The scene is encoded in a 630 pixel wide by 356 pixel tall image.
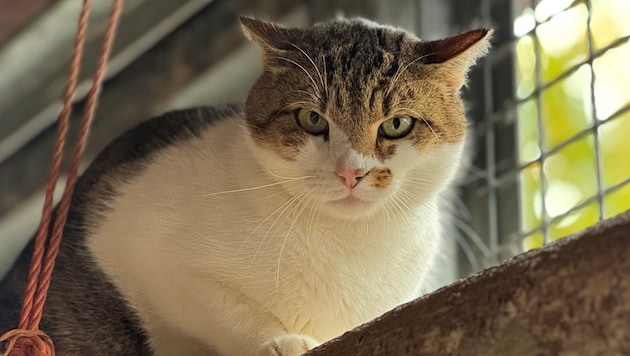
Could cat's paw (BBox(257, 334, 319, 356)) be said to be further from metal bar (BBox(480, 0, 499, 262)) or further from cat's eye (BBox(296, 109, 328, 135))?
metal bar (BBox(480, 0, 499, 262))

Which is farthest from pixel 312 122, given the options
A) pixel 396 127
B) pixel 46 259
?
pixel 46 259

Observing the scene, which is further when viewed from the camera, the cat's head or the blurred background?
the blurred background

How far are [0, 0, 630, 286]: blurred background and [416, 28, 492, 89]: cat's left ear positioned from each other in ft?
1.40

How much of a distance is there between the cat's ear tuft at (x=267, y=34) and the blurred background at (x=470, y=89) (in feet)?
2.60

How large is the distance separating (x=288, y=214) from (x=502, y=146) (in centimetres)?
99

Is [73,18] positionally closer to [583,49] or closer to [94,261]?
[94,261]

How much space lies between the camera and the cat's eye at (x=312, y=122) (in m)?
1.77

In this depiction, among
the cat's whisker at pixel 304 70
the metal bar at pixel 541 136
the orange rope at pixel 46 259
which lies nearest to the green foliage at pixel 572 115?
the metal bar at pixel 541 136

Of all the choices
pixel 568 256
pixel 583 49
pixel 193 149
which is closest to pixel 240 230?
pixel 193 149

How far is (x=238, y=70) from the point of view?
11.0 feet

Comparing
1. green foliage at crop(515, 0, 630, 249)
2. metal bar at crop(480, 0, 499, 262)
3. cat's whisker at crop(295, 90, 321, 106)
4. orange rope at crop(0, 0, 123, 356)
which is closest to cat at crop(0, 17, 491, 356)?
cat's whisker at crop(295, 90, 321, 106)

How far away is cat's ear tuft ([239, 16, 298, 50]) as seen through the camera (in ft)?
6.07

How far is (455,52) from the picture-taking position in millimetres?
1778

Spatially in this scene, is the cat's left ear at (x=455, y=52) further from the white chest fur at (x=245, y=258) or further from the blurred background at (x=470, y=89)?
the blurred background at (x=470, y=89)
